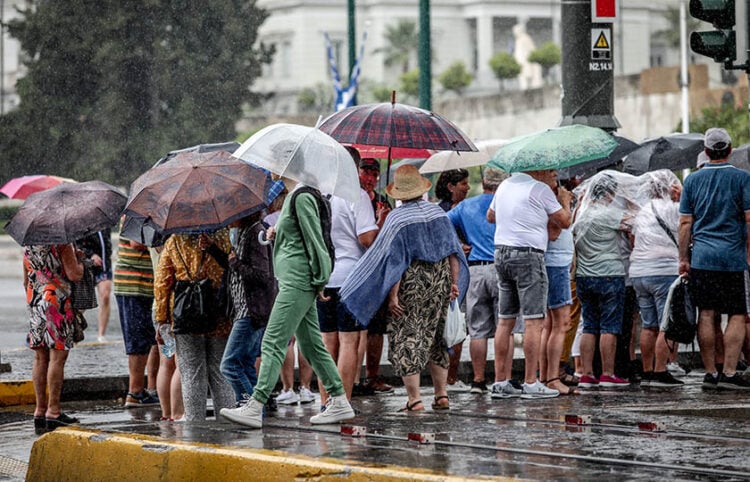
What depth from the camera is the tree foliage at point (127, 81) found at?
5278cm

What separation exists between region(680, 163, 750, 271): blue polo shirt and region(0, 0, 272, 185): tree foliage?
42392mm

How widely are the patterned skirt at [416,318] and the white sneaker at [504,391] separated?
1221 millimetres

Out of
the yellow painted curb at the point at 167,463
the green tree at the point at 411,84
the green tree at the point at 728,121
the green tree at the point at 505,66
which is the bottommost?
the yellow painted curb at the point at 167,463

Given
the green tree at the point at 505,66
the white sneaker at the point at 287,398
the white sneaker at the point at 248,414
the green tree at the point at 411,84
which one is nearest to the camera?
the white sneaker at the point at 248,414

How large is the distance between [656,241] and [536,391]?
1.75m

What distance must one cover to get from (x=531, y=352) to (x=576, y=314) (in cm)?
162

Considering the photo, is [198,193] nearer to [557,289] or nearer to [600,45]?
[557,289]

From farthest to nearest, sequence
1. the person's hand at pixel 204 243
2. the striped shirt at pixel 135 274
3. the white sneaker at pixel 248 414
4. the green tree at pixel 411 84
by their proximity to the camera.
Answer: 1. the green tree at pixel 411 84
2. the striped shirt at pixel 135 274
3. the person's hand at pixel 204 243
4. the white sneaker at pixel 248 414

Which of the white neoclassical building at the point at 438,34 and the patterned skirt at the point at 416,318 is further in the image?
the white neoclassical building at the point at 438,34

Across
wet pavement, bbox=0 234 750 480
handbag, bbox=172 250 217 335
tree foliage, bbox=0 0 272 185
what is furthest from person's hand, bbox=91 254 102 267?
tree foliage, bbox=0 0 272 185

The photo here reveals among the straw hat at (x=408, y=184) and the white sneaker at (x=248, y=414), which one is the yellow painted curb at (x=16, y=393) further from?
the straw hat at (x=408, y=184)

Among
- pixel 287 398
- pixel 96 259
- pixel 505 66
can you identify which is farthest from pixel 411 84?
pixel 287 398

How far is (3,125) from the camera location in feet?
179

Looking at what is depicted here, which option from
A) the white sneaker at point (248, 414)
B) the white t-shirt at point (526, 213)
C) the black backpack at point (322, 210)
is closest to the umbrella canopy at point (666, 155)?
the white t-shirt at point (526, 213)
